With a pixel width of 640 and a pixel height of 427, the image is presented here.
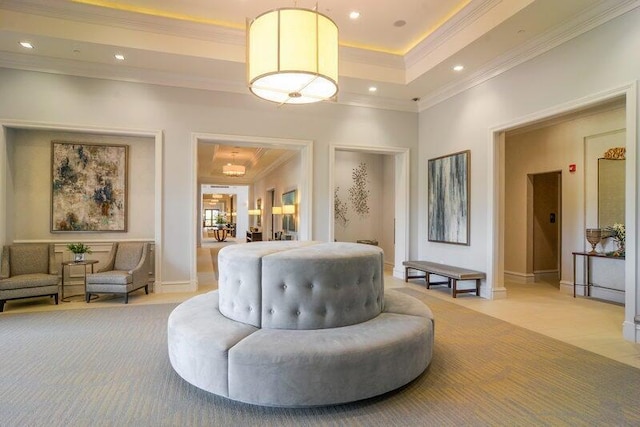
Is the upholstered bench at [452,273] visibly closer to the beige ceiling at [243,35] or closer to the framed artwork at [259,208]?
the beige ceiling at [243,35]

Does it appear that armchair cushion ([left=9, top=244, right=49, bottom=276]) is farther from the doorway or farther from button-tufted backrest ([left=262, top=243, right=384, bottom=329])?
the doorway

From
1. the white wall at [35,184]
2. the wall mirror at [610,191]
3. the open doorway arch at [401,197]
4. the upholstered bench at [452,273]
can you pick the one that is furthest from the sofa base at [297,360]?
the wall mirror at [610,191]

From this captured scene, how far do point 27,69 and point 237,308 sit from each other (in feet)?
17.5

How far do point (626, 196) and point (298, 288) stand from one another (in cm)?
365

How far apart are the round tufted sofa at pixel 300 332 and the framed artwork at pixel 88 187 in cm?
382

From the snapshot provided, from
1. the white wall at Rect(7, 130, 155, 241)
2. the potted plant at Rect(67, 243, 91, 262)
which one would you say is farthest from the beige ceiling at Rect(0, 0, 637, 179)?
the potted plant at Rect(67, 243, 91, 262)

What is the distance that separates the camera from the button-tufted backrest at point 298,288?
2572 millimetres

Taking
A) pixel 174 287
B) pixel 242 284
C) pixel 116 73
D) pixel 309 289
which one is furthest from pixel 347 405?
pixel 116 73

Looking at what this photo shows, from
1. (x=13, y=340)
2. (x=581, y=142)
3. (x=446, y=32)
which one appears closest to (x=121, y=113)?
(x=13, y=340)

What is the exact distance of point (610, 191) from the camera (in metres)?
5.72

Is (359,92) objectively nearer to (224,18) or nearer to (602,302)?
(224,18)

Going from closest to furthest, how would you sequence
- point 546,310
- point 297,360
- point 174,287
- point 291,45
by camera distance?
point 297,360
point 291,45
point 546,310
point 174,287

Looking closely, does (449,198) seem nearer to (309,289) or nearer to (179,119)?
(309,289)

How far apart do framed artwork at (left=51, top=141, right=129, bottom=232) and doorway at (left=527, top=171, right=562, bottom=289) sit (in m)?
7.64
